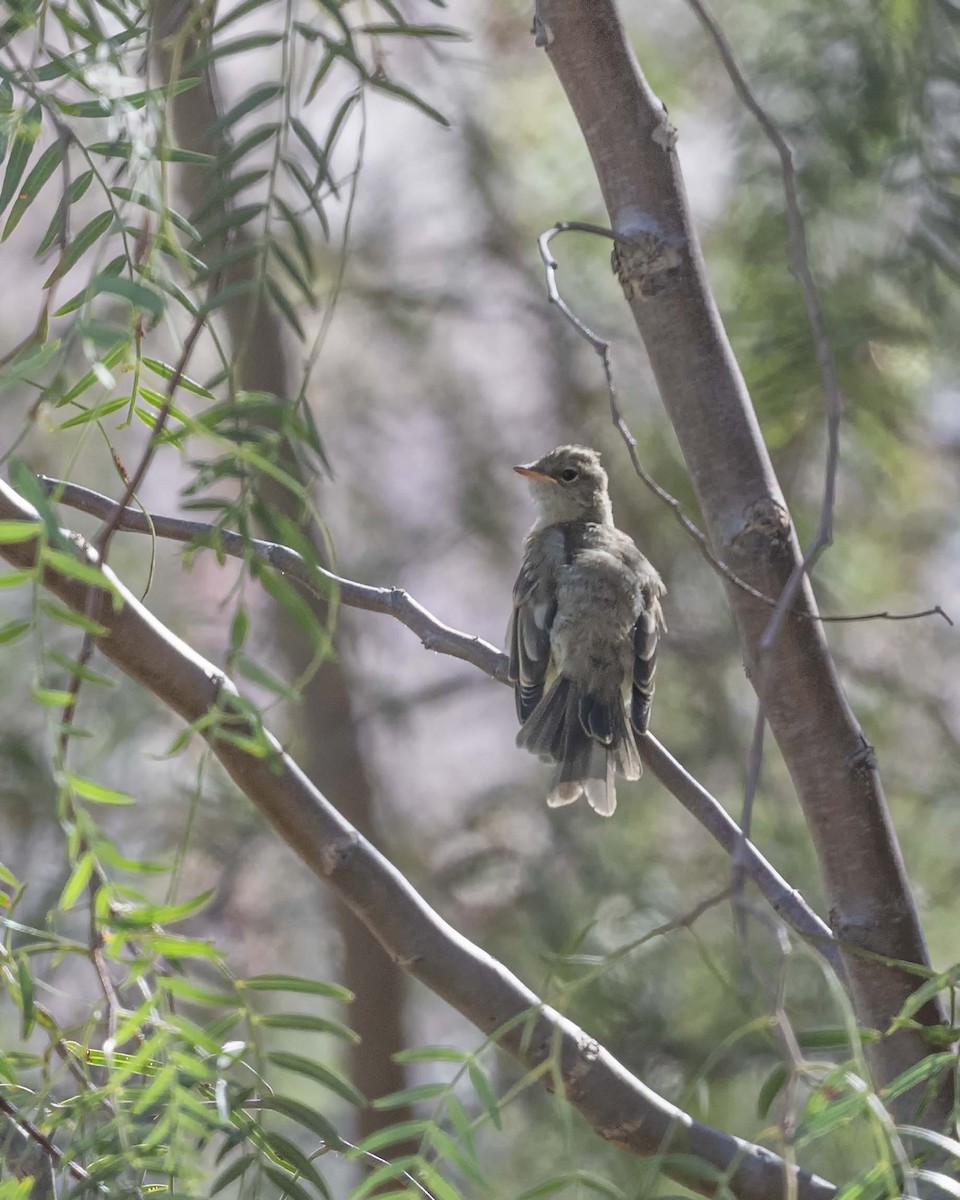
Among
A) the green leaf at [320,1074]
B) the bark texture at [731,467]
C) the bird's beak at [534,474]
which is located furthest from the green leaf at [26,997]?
the bird's beak at [534,474]

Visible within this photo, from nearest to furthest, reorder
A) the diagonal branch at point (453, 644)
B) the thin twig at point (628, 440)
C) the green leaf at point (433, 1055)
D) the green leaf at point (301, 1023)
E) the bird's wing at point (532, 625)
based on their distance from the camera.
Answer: the green leaf at point (301, 1023)
the green leaf at point (433, 1055)
the thin twig at point (628, 440)
the diagonal branch at point (453, 644)
the bird's wing at point (532, 625)

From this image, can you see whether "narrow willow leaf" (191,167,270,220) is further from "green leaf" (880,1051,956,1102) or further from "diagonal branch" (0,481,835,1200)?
"green leaf" (880,1051,956,1102)

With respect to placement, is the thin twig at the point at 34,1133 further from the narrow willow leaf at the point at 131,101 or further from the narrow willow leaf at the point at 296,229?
the narrow willow leaf at the point at 131,101

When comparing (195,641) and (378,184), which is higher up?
(378,184)

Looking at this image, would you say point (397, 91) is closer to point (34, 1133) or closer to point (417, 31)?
point (417, 31)

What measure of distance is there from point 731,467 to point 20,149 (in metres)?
1.12

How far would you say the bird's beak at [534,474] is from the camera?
4.33 metres

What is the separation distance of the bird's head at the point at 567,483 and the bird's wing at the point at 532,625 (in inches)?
9.1

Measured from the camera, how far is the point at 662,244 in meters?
2.07

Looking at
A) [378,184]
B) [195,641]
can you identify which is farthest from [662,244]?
[378,184]

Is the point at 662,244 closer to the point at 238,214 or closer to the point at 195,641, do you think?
the point at 238,214

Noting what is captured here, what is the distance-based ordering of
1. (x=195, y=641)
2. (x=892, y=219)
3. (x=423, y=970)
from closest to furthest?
(x=423, y=970) < (x=892, y=219) < (x=195, y=641)

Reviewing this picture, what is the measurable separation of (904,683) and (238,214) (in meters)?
3.96

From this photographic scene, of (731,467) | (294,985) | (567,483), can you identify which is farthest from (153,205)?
(567,483)
